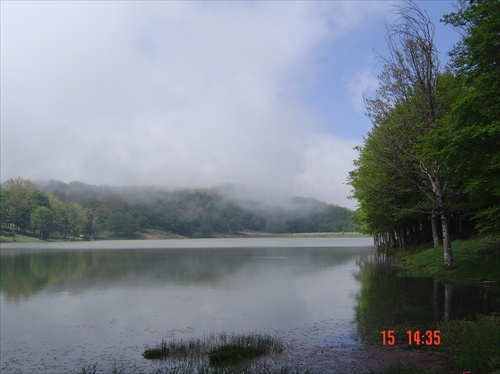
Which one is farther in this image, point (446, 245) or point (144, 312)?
point (446, 245)

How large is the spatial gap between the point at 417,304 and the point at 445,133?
25.6 ft

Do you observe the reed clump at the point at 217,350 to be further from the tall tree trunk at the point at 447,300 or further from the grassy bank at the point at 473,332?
the tall tree trunk at the point at 447,300

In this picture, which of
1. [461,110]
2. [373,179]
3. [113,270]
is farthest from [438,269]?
[113,270]

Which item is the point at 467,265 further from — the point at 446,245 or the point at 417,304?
the point at 417,304

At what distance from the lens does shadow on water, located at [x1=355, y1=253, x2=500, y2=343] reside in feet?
53.0

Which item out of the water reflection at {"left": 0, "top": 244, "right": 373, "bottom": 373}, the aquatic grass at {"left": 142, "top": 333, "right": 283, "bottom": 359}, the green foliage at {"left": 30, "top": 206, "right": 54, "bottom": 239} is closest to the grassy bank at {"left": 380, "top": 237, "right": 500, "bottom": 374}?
the water reflection at {"left": 0, "top": 244, "right": 373, "bottom": 373}

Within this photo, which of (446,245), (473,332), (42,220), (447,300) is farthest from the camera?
(42,220)

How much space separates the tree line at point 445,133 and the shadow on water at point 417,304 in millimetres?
3279

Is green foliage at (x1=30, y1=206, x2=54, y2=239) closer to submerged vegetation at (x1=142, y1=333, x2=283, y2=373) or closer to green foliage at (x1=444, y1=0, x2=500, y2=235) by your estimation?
submerged vegetation at (x1=142, y1=333, x2=283, y2=373)

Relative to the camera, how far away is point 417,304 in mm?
19625
